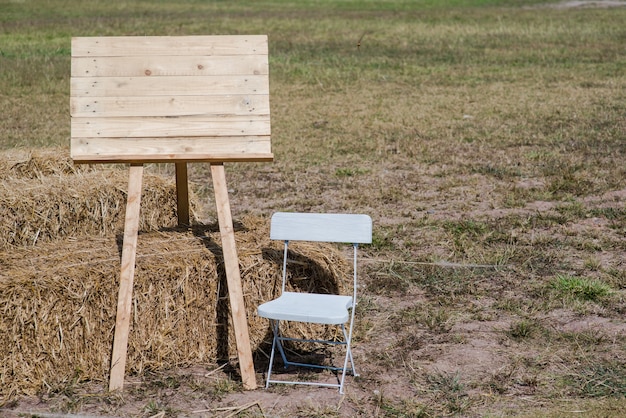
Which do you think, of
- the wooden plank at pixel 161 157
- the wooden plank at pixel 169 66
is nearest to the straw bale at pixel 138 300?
the wooden plank at pixel 161 157

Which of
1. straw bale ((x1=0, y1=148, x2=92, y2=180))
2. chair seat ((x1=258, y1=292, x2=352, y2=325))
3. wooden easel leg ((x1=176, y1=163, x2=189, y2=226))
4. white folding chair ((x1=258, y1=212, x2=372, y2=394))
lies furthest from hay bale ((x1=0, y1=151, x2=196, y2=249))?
chair seat ((x1=258, y1=292, x2=352, y2=325))

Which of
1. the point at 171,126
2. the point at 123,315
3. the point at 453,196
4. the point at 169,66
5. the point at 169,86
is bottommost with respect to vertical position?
the point at 123,315

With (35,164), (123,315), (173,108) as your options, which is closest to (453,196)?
(35,164)

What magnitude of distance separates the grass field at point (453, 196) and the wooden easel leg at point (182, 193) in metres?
1.32

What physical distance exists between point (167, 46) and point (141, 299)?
60.4 inches

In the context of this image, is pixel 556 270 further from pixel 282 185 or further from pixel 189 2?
pixel 189 2

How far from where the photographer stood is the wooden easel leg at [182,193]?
20.2 feet

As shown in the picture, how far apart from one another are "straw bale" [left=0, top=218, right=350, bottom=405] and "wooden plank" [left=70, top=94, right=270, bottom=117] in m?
0.90

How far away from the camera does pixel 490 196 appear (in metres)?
9.56

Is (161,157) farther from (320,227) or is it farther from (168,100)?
(320,227)

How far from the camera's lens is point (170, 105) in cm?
539

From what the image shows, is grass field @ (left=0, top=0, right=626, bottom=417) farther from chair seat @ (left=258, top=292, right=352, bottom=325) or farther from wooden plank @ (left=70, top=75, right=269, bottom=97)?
wooden plank @ (left=70, top=75, right=269, bottom=97)

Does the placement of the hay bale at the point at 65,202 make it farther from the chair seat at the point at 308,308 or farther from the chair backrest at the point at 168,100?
the chair seat at the point at 308,308

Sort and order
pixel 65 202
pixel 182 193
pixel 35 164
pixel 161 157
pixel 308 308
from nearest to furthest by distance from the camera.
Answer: pixel 308 308 → pixel 161 157 → pixel 182 193 → pixel 65 202 → pixel 35 164
